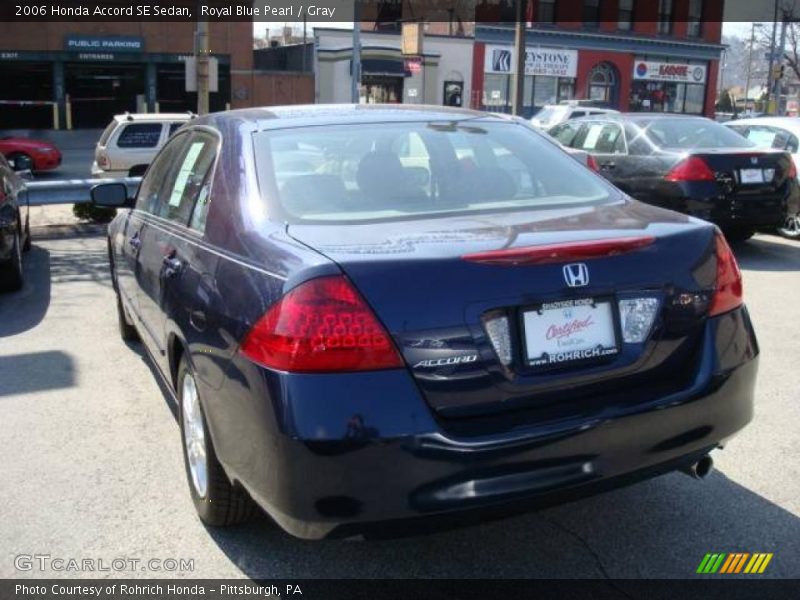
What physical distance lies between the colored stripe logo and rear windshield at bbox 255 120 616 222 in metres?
1.48

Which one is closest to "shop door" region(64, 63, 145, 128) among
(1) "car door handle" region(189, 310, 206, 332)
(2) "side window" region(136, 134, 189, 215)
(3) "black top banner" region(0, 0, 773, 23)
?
(3) "black top banner" region(0, 0, 773, 23)

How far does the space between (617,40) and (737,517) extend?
4210 centimetres

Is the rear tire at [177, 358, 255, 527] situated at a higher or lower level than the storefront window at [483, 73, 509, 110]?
lower

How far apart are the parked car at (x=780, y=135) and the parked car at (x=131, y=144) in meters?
9.69

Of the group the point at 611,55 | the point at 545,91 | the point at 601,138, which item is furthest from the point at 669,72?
the point at 601,138

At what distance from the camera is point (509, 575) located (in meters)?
3.06

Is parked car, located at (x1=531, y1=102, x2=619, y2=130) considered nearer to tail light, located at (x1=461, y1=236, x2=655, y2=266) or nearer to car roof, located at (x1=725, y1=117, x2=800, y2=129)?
car roof, located at (x1=725, y1=117, x2=800, y2=129)

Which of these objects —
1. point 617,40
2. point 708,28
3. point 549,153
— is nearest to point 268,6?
point 617,40

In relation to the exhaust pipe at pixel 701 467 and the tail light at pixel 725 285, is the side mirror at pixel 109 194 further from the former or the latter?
the exhaust pipe at pixel 701 467

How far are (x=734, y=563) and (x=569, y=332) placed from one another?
1223 mm

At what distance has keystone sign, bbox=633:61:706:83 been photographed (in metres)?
43.6

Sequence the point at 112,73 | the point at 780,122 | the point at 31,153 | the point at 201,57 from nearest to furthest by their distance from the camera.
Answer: the point at 780,122, the point at 201,57, the point at 31,153, the point at 112,73

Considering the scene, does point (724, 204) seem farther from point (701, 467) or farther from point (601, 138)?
point (701, 467)

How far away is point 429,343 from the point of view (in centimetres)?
250
